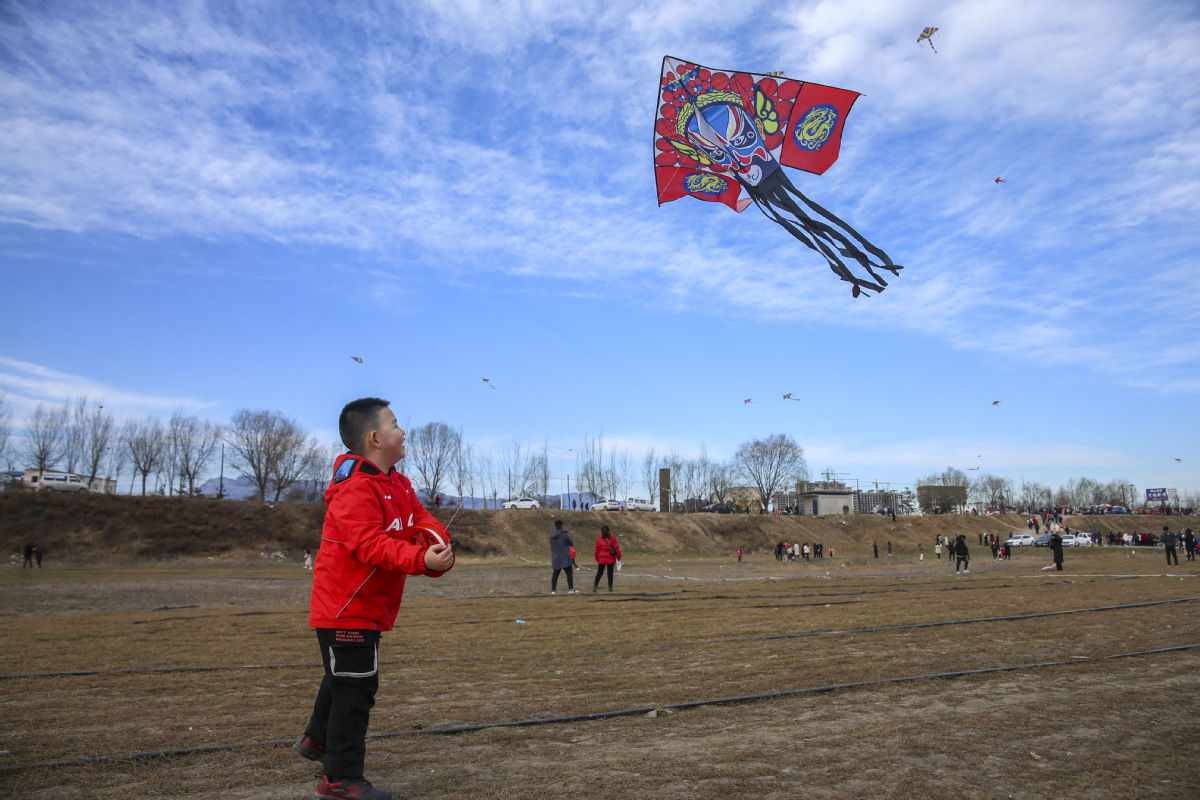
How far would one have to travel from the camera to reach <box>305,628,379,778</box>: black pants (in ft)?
10.6

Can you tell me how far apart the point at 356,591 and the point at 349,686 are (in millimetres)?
424

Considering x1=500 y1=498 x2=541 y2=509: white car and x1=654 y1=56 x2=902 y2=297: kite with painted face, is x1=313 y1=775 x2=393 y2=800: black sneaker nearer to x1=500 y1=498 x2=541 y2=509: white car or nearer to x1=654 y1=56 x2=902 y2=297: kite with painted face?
x1=654 y1=56 x2=902 y2=297: kite with painted face

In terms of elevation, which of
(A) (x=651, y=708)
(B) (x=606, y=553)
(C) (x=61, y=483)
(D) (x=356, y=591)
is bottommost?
(A) (x=651, y=708)

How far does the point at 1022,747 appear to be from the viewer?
382cm

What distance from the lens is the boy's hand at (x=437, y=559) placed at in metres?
3.17

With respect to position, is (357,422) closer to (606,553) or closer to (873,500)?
(606,553)

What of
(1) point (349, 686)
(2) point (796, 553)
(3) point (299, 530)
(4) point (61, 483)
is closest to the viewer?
(1) point (349, 686)

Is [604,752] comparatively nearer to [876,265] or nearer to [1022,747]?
[1022,747]

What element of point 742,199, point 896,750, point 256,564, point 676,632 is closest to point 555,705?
point 896,750

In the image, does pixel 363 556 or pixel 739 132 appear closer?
pixel 363 556

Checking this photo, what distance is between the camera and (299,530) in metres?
52.3

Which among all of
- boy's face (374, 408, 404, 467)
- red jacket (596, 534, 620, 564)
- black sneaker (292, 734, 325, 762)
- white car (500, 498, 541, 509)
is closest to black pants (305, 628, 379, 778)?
black sneaker (292, 734, 325, 762)

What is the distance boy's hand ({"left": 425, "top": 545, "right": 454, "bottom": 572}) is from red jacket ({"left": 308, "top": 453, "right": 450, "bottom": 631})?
3 centimetres

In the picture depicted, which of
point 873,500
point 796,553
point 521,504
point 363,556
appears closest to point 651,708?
point 363,556
